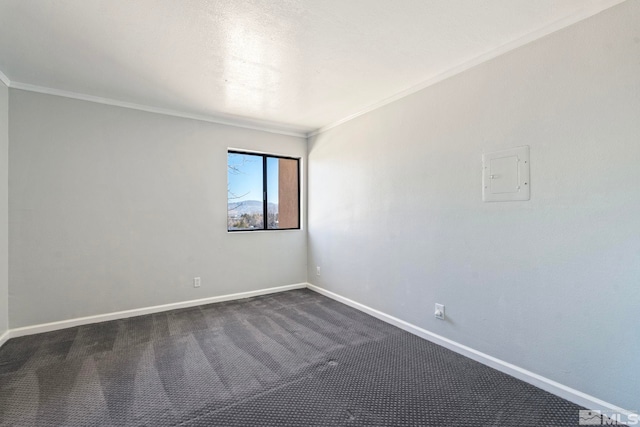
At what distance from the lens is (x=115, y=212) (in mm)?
3391

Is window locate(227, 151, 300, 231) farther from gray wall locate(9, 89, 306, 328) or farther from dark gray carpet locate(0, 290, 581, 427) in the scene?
dark gray carpet locate(0, 290, 581, 427)

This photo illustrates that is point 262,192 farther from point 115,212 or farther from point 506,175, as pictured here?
point 506,175

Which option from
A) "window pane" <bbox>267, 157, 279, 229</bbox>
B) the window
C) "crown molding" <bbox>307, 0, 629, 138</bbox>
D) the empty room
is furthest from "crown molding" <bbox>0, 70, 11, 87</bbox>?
"crown molding" <bbox>307, 0, 629, 138</bbox>

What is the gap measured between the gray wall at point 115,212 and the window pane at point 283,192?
16.5 inches

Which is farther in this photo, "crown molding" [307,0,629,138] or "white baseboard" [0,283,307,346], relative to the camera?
"white baseboard" [0,283,307,346]

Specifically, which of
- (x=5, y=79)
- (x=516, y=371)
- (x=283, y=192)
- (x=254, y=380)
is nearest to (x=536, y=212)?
(x=516, y=371)

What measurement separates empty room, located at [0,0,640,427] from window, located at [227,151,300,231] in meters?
0.11

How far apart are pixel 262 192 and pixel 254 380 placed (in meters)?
2.77

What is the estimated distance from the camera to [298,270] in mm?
4711

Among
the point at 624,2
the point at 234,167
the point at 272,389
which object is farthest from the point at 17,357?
the point at 624,2

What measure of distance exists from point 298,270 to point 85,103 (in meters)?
3.43

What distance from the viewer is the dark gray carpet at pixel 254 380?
1.79m

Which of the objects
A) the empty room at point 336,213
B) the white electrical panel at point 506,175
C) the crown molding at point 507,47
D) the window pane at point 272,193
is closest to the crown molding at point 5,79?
the empty room at point 336,213

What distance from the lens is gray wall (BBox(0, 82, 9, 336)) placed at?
108 inches
